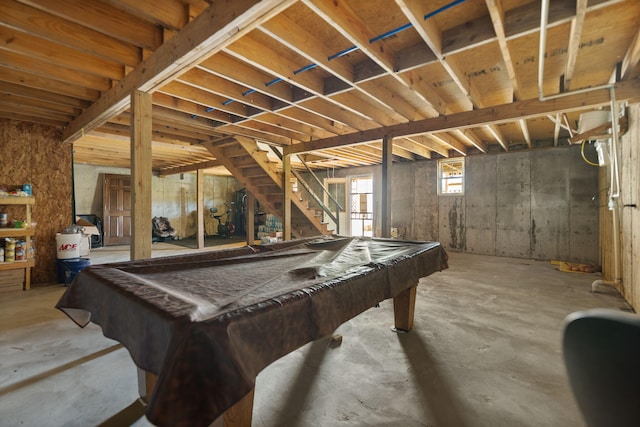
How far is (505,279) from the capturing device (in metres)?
4.40

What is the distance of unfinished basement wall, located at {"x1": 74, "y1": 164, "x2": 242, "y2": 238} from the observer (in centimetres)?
802

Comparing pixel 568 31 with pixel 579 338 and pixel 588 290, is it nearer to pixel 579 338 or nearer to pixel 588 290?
pixel 579 338

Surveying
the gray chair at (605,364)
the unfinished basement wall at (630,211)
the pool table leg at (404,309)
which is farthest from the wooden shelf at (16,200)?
the unfinished basement wall at (630,211)

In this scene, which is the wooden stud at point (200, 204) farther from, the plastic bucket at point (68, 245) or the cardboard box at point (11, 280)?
the cardboard box at point (11, 280)

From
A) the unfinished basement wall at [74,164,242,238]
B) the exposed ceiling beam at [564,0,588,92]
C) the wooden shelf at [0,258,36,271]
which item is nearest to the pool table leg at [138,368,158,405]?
the exposed ceiling beam at [564,0,588,92]

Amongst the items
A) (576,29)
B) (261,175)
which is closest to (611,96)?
(576,29)

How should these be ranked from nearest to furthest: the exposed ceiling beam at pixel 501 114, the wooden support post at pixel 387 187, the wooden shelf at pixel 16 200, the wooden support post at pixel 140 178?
1. the wooden support post at pixel 140 178
2. the exposed ceiling beam at pixel 501 114
3. the wooden shelf at pixel 16 200
4. the wooden support post at pixel 387 187

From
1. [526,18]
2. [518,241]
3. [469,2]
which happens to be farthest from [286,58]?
[518,241]

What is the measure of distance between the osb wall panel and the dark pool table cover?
364 cm

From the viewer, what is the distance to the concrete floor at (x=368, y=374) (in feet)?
5.03

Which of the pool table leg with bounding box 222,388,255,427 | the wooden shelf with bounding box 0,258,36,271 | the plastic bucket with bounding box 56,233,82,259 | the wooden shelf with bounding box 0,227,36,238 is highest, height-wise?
the wooden shelf with bounding box 0,227,36,238

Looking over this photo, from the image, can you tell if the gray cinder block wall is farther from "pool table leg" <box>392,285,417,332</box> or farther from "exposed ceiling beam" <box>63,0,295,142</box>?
"exposed ceiling beam" <box>63,0,295,142</box>

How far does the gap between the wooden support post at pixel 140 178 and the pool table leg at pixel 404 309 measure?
2.35 metres

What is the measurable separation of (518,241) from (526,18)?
5487 mm
